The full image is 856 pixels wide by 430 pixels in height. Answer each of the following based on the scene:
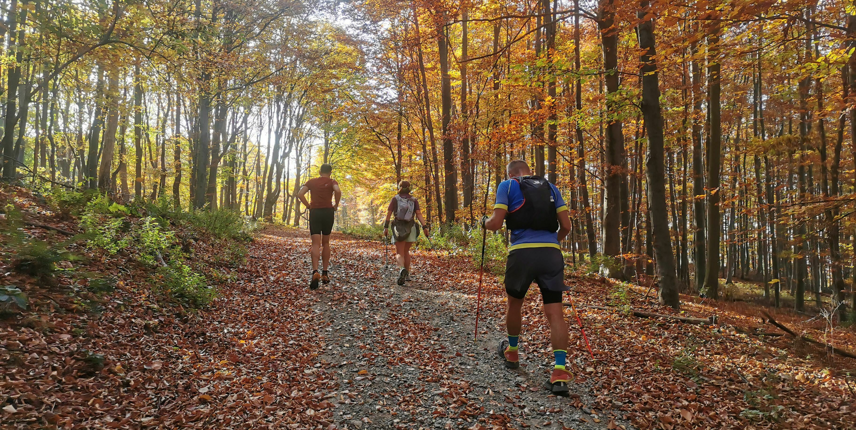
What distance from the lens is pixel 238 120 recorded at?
25312 mm

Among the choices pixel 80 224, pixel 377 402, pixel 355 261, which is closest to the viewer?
pixel 377 402

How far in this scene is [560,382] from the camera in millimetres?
4258

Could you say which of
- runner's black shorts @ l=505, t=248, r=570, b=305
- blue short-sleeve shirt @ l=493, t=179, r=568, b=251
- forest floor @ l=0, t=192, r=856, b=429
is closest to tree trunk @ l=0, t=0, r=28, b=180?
forest floor @ l=0, t=192, r=856, b=429

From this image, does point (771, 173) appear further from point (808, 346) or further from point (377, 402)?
point (377, 402)

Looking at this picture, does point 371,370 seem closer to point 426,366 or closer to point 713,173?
point 426,366

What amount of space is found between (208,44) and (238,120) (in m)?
15.6

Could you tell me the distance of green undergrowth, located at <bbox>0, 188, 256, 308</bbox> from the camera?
4.69m

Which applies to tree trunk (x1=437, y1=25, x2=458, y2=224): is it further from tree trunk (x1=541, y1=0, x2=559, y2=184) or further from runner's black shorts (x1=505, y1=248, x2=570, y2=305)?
runner's black shorts (x1=505, y1=248, x2=570, y2=305)

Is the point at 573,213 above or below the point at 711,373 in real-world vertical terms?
above

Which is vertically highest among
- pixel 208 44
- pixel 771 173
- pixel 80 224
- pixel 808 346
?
pixel 208 44

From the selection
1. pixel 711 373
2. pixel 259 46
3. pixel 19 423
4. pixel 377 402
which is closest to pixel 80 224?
pixel 19 423

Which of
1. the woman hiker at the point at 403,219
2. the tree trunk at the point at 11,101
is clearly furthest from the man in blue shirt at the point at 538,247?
the tree trunk at the point at 11,101

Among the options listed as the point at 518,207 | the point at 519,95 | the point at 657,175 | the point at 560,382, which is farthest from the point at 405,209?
the point at 519,95

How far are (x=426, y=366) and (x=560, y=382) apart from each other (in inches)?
65.0
